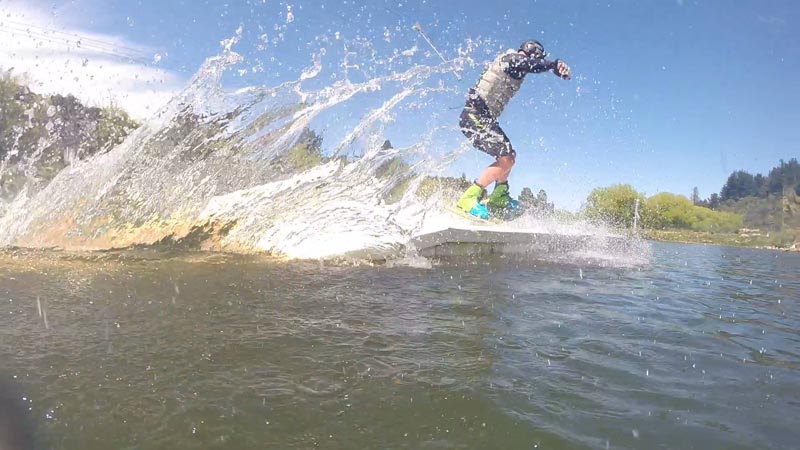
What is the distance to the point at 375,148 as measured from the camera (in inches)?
343

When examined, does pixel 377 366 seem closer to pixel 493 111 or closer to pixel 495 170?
pixel 495 170

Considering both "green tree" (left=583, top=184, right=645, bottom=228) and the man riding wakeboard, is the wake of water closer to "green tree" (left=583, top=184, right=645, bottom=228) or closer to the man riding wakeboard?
the man riding wakeboard

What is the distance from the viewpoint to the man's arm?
350 inches

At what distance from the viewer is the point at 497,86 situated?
9453 millimetres

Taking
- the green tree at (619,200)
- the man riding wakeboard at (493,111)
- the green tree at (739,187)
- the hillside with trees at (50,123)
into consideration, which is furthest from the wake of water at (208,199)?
the green tree at (739,187)

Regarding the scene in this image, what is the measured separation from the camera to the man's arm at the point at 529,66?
29.2 feet

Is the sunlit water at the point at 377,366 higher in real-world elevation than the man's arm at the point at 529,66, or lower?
lower

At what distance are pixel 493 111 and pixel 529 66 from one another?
3.56 ft

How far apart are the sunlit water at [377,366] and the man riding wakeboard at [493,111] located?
184 inches

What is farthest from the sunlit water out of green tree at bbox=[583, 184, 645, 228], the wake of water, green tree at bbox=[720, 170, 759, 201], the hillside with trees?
green tree at bbox=[720, 170, 759, 201]

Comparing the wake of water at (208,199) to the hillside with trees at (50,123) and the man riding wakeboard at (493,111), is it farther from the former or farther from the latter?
the hillside with trees at (50,123)

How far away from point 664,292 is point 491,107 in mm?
4926

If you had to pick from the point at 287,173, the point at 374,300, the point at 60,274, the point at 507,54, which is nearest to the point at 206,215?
the point at 287,173

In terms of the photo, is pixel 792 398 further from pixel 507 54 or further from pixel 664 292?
pixel 507 54
